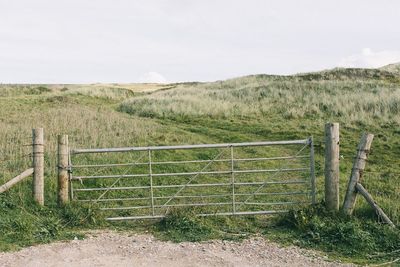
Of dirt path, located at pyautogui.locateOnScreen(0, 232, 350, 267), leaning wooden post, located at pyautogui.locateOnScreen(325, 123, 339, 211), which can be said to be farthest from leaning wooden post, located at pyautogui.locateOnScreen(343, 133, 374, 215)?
dirt path, located at pyautogui.locateOnScreen(0, 232, 350, 267)

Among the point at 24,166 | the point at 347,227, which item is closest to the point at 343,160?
the point at 347,227

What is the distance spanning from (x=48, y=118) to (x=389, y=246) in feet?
58.3

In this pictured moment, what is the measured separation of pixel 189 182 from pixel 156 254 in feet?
6.87

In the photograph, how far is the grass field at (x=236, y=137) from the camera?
8.24 m

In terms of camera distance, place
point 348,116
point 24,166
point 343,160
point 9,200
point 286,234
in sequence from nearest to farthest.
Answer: point 286,234
point 9,200
point 24,166
point 343,160
point 348,116

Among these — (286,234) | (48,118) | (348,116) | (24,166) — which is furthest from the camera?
(348,116)

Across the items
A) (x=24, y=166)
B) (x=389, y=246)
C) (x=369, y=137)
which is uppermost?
(x=369, y=137)

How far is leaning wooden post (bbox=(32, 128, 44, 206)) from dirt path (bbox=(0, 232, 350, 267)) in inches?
74.3

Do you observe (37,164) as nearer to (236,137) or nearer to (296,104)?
(236,137)

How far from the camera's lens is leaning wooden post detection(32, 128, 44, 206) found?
9.43 metres

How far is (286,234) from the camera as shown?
8.41m

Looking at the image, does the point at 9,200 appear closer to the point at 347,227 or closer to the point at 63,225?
the point at 63,225

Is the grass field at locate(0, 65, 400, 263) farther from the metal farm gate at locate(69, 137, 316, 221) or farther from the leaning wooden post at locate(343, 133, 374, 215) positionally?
the metal farm gate at locate(69, 137, 316, 221)

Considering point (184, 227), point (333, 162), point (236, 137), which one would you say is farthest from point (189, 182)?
point (236, 137)
